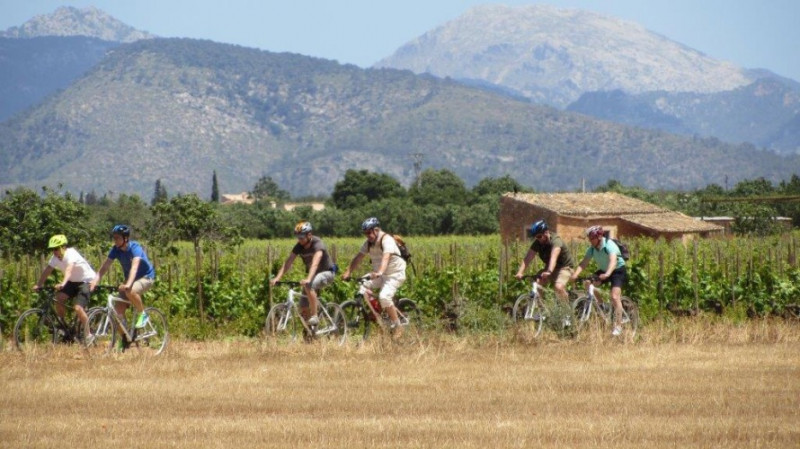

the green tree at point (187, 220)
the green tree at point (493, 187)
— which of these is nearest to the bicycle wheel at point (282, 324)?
the green tree at point (187, 220)

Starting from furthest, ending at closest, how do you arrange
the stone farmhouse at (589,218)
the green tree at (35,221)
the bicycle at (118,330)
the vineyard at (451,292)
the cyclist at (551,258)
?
1. the stone farmhouse at (589,218)
2. the green tree at (35,221)
3. the vineyard at (451,292)
4. the cyclist at (551,258)
5. the bicycle at (118,330)

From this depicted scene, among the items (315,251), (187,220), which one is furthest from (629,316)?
(187,220)

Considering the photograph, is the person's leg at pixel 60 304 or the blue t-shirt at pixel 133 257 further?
the person's leg at pixel 60 304

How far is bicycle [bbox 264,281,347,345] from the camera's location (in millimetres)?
15688

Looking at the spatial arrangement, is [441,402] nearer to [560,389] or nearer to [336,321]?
[560,389]

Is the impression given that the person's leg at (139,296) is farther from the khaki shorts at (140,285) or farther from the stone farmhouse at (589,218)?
the stone farmhouse at (589,218)

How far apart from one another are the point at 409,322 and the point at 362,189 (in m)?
95.5

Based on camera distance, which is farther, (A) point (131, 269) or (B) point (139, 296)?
(B) point (139, 296)

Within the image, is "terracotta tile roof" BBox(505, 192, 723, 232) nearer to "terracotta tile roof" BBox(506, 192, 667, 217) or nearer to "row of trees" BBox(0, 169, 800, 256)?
"terracotta tile roof" BBox(506, 192, 667, 217)

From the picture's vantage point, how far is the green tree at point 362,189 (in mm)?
110875

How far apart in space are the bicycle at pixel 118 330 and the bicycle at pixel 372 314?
2223 millimetres

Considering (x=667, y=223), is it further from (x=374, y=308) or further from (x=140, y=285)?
(x=140, y=285)

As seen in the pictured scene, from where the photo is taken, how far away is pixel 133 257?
1487 centimetres

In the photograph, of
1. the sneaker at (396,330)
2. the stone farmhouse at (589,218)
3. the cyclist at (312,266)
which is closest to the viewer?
the sneaker at (396,330)
